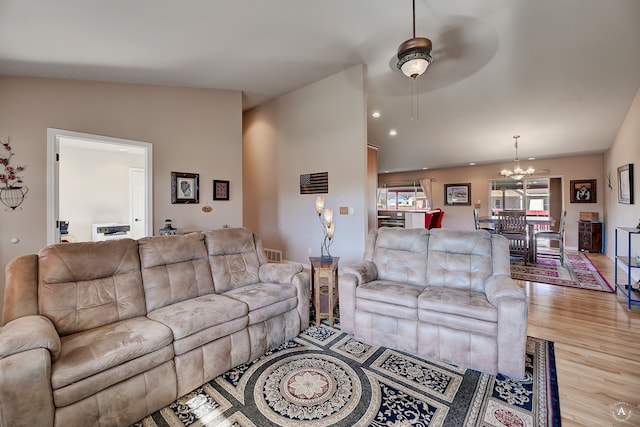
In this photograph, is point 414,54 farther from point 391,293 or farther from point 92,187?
point 92,187

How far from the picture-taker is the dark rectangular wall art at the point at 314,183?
4848 mm

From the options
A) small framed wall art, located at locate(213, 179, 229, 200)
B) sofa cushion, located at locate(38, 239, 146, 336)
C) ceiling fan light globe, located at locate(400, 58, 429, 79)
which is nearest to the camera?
sofa cushion, located at locate(38, 239, 146, 336)

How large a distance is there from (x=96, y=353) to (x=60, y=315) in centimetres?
59

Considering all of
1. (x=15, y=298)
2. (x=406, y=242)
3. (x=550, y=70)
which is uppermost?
(x=550, y=70)

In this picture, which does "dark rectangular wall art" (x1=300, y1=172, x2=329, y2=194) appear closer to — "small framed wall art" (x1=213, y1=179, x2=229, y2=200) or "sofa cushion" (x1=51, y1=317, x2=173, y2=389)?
"small framed wall art" (x1=213, y1=179, x2=229, y2=200)

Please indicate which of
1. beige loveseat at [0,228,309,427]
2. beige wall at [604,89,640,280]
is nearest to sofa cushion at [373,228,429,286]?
beige loveseat at [0,228,309,427]

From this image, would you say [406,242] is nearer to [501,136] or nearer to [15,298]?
[15,298]

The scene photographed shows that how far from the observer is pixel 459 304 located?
2211mm

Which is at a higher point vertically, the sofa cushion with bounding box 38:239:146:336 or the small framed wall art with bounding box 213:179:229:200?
the small framed wall art with bounding box 213:179:229:200

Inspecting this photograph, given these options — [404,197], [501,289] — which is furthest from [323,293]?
[404,197]

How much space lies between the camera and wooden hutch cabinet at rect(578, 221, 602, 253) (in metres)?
6.96

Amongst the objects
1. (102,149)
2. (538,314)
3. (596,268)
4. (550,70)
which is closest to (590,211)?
(596,268)

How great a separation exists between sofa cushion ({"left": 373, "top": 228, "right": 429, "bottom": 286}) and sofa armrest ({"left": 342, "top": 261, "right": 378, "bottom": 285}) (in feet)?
0.27

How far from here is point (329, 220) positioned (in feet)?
10.9
